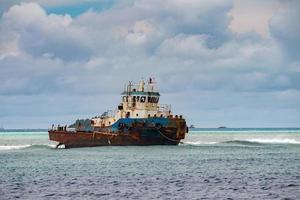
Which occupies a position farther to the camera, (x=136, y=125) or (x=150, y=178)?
(x=136, y=125)

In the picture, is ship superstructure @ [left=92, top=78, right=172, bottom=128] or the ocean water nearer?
the ocean water

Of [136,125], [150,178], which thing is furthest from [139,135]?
[150,178]

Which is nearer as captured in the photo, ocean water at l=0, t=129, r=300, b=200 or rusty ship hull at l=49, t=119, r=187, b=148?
ocean water at l=0, t=129, r=300, b=200

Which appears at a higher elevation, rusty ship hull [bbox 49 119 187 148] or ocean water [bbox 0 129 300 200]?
rusty ship hull [bbox 49 119 187 148]

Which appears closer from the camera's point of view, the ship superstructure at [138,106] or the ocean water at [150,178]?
the ocean water at [150,178]

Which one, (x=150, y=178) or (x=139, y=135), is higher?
(x=139, y=135)

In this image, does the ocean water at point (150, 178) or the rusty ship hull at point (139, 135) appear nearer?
the ocean water at point (150, 178)

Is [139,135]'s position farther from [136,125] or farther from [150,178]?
[150,178]

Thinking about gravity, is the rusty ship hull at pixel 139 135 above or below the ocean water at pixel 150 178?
above

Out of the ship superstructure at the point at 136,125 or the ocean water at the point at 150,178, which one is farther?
the ship superstructure at the point at 136,125

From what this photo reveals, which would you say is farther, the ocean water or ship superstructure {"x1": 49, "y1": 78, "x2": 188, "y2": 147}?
ship superstructure {"x1": 49, "y1": 78, "x2": 188, "y2": 147}

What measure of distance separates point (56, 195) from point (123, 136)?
4634 centimetres

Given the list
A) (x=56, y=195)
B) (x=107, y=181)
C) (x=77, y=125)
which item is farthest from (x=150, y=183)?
(x=77, y=125)

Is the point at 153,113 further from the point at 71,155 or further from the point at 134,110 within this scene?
the point at 71,155
